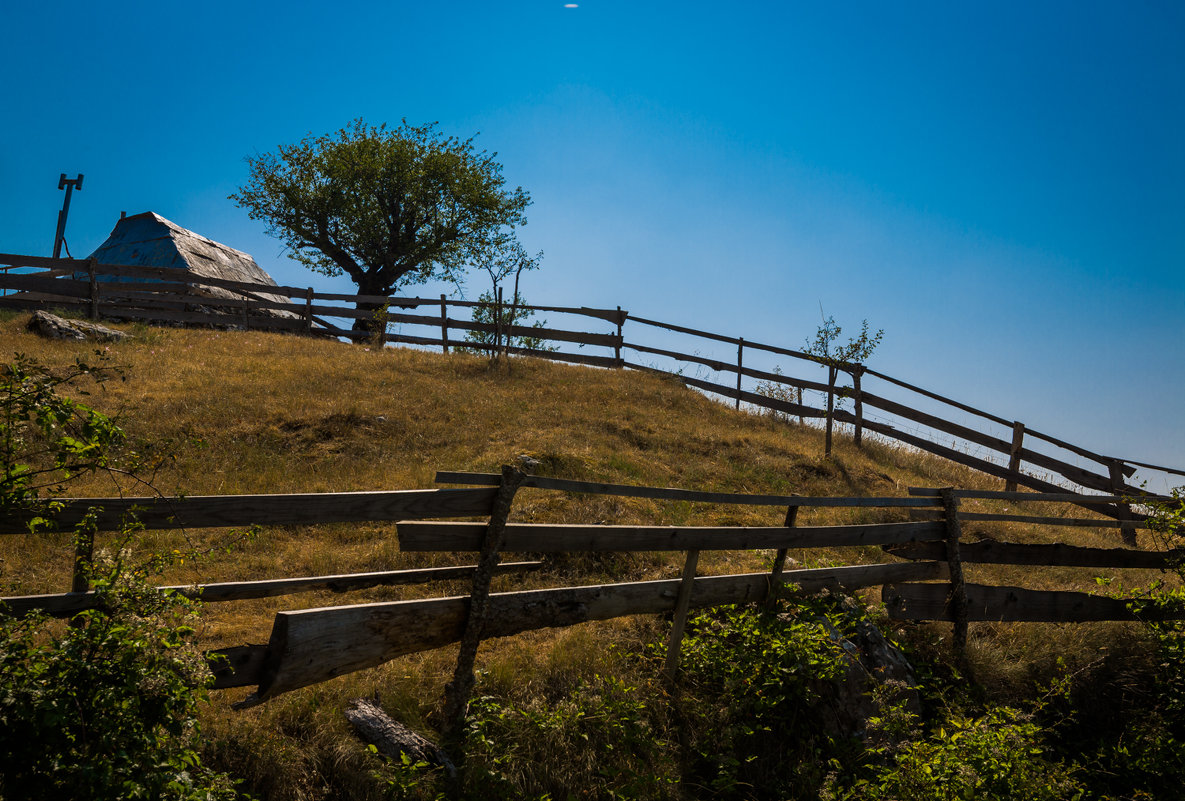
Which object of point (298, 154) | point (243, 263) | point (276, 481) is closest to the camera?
point (276, 481)

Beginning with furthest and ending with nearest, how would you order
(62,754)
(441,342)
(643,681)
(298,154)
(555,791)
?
(298,154), (441,342), (643,681), (555,791), (62,754)

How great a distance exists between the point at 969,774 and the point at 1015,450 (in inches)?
511

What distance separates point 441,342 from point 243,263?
56.5 ft

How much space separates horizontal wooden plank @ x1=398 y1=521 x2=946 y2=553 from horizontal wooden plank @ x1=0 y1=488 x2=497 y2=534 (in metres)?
0.16

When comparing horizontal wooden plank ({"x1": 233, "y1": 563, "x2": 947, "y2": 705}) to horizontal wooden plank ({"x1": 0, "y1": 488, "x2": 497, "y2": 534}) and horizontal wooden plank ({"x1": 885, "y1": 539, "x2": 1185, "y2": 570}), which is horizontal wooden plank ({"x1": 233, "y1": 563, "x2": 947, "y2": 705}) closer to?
horizontal wooden plank ({"x1": 0, "y1": 488, "x2": 497, "y2": 534})

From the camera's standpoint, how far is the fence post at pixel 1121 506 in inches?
538

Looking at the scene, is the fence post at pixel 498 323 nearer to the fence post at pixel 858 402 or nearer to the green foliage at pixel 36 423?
the fence post at pixel 858 402

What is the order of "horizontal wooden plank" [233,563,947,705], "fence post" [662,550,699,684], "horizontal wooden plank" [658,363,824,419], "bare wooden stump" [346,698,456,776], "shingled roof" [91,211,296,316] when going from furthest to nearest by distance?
"shingled roof" [91,211,296,316]
"horizontal wooden plank" [658,363,824,419]
"fence post" [662,550,699,684]
"bare wooden stump" [346,698,456,776]
"horizontal wooden plank" [233,563,947,705]

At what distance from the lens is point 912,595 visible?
7.23m

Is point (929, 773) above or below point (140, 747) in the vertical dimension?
below

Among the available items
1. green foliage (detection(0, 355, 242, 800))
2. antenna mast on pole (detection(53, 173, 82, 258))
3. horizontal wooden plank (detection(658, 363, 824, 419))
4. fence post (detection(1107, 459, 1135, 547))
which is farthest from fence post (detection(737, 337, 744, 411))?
antenna mast on pole (detection(53, 173, 82, 258))

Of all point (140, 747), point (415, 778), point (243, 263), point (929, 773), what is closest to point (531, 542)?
point (415, 778)

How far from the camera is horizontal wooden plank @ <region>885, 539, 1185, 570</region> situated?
7.57 m

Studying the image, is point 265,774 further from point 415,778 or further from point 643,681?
point 643,681
